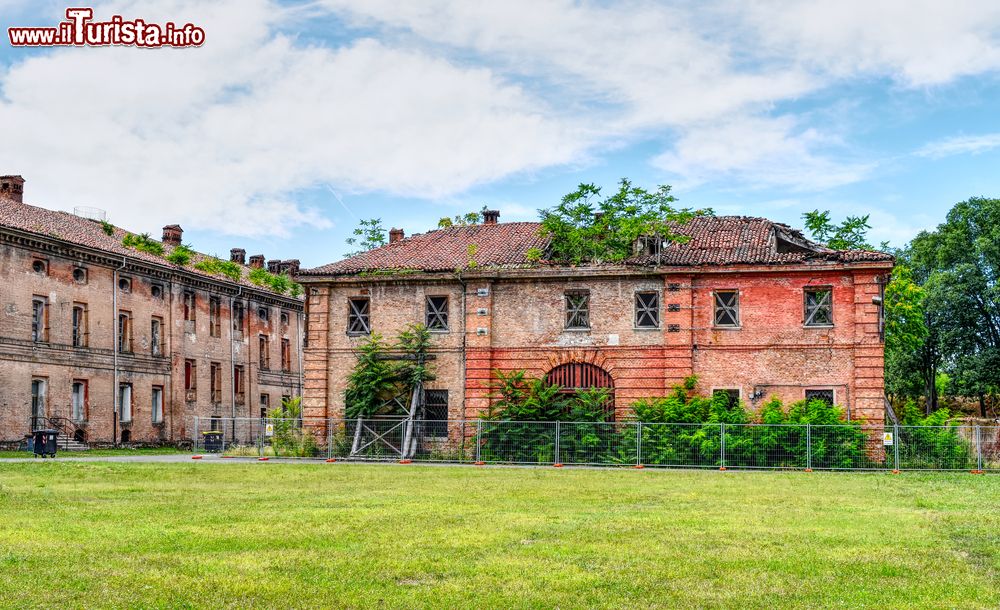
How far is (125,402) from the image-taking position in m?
50.8

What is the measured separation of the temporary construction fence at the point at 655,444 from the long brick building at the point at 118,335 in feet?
41.5

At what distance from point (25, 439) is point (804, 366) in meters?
30.1

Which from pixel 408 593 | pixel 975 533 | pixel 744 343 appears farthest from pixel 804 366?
pixel 408 593

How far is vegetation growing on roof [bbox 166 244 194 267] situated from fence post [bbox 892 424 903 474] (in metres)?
36.1

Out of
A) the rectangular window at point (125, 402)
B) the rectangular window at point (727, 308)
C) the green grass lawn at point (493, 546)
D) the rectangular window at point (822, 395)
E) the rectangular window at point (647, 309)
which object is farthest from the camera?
the rectangular window at point (125, 402)

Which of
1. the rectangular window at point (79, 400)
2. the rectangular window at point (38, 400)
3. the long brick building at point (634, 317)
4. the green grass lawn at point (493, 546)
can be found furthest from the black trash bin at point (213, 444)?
the green grass lawn at point (493, 546)

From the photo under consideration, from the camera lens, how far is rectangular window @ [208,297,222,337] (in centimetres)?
5725

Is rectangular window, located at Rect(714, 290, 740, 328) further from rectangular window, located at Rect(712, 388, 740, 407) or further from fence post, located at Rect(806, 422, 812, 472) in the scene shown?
fence post, located at Rect(806, 422, 812, 472)

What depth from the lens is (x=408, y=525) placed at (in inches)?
588

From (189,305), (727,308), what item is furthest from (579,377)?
(189,305)

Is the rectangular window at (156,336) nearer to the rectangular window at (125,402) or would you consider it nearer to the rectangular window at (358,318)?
the rectangular window at (125,402)

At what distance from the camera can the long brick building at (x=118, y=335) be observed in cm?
4456

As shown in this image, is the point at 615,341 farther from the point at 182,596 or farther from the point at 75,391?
the point at 182,596

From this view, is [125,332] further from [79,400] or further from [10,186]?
[10,186]
